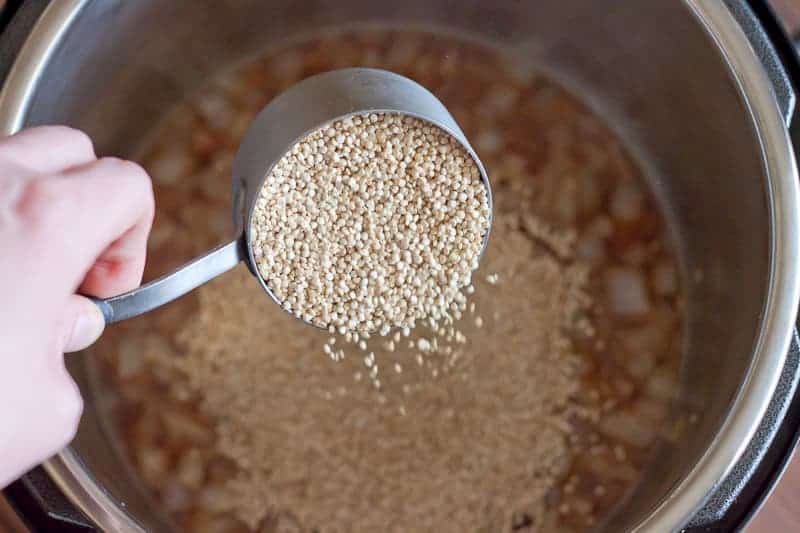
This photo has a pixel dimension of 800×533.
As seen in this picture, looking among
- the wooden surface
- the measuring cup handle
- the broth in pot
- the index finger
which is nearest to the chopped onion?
Result: the broth in pot

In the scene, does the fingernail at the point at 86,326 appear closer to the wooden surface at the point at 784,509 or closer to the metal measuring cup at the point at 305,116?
the metal measuring cup at the point at 305,116

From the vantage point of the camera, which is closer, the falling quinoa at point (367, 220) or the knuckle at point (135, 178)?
the knuckle at point (135, 178)

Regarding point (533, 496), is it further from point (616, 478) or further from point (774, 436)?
point (774, 436)

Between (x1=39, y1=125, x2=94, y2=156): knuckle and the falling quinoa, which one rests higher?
(x1=39, y1=125, x2=94, y2=156): knuckle

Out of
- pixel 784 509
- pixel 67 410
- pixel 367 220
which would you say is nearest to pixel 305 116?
pixel 367 220

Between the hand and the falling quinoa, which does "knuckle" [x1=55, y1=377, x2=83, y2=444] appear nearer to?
the hand

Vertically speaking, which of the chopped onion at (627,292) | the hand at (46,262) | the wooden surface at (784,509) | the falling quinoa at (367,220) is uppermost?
the hand at (46,262)

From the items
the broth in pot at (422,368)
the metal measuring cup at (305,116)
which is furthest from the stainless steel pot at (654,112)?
the metal measuring cup at (305,116)

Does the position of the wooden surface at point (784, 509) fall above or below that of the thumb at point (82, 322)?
below
